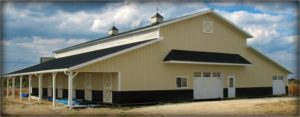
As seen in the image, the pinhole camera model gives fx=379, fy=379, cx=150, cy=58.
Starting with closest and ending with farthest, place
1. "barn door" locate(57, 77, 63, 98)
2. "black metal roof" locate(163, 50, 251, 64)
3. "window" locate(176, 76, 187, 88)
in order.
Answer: "black metal roof" locate(163, 50, 251, 64) < "window" locate(176, 76, 187, 88) < "barn door" locate(57, 77, 63, 98)

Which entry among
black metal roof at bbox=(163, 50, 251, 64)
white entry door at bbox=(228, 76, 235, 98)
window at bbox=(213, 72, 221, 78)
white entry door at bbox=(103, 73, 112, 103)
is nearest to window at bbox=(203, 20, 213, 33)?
black metal roof at bbox=(163, 50, 251, 64)

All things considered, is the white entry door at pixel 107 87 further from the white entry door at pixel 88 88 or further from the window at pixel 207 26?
the window at pixel 207 26

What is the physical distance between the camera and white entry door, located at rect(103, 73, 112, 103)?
21094 millimetres

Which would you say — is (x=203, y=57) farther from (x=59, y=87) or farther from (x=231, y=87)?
(x=59, y=87)

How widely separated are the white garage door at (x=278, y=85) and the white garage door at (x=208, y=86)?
660 centimetres

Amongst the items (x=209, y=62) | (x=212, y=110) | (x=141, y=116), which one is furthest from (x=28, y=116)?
(x=209, y=62)

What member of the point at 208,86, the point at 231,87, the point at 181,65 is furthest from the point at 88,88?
the point at 231,87

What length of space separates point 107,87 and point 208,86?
6949 mm

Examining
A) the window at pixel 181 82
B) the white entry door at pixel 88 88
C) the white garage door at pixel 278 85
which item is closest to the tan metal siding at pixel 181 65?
the window at pixel 181 82

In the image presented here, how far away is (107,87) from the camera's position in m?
21.3

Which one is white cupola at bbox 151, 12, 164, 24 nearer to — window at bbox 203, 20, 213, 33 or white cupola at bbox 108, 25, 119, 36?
window at bbox 203, 20, 213, 33

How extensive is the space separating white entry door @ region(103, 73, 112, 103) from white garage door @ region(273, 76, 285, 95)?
47.8 feet

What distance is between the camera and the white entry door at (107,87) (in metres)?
21.1

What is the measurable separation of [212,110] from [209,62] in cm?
660
